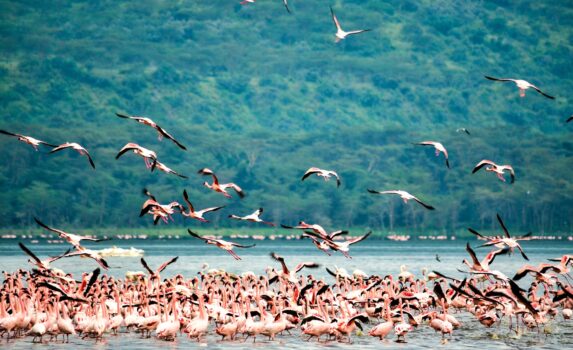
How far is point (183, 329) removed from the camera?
3609 centimetres

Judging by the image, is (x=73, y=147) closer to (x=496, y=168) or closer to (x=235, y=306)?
(x=235, y=306)

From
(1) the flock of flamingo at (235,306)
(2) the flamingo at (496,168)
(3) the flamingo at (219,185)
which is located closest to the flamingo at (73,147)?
(1) the flock of flamingo at (235,306)

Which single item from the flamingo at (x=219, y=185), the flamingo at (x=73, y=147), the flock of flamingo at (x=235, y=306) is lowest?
the flock of flamingo at (x=235, y=306)

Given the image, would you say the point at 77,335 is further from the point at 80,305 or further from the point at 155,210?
the point at 155,210

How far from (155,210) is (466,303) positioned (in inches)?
632

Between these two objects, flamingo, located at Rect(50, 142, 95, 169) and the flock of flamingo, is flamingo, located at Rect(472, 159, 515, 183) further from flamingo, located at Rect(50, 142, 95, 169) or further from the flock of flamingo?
flamingo, located at Rect(50, 142, 95, 169)

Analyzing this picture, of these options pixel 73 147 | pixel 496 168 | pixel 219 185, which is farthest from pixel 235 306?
pixel 496 168

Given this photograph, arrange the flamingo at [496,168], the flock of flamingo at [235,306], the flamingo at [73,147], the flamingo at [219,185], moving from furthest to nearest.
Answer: the flamingo at [496,168], the flock of flamingo at [235,306], the flamingo at [73,147], the flamingo at [219,185]

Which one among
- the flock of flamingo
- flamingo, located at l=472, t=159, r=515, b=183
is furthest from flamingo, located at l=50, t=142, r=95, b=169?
flamingo, located at l=472, t=159, r=515, b=183

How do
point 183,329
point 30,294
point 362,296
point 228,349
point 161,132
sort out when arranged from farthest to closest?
1. point 362,296
2. point 30,294
3. point 183,329
4. point 228,349
5. point 161,132

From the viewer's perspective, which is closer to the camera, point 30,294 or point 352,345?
point 352,345

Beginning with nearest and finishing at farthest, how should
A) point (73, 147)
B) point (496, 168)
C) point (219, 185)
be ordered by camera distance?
point (219, 185) → point (73, 147) → point (496, 168)

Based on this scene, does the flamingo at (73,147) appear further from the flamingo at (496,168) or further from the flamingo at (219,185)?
the flamingo at (496,168)

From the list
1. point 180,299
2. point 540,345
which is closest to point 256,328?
point 180,299
